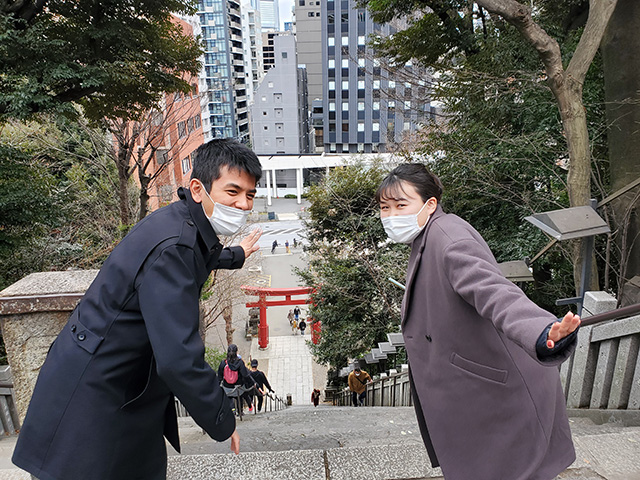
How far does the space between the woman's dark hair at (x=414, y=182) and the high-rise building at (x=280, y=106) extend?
4084cm

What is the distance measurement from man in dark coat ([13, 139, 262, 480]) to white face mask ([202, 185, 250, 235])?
0.26 feet

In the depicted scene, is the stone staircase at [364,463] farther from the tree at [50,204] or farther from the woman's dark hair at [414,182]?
the tree at [50,204]

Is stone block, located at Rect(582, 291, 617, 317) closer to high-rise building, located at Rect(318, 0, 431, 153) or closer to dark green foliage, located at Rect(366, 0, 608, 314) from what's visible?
dark green foliage, located at Rect(366, 0, 608, 314)

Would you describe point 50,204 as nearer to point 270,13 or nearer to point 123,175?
point 123,175

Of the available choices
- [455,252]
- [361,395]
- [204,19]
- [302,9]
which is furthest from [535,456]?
[204,19]

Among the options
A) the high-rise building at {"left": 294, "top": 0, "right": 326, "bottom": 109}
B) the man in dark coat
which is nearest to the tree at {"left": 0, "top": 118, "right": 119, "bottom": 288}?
the man in dark coat

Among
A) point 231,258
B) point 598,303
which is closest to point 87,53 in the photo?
point 231,258

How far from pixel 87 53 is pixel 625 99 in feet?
24.6

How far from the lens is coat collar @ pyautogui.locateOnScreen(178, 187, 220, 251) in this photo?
1.55m

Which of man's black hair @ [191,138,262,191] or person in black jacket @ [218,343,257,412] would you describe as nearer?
man's black hair @ [191,138,262,191]

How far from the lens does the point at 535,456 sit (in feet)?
5.09

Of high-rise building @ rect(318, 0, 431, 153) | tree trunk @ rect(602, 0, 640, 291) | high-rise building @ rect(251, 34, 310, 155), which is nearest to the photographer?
tree trunk @ rect(602, 0, 640, 291)

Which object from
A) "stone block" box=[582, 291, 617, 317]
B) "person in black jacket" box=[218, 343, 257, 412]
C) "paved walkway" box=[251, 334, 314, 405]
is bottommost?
"paved walkway" box=[251, 334, 314, 405]

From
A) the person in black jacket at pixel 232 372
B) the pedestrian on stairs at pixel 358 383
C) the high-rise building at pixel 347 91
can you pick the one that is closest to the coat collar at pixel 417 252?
the person in black jacket at pixel 232 372
